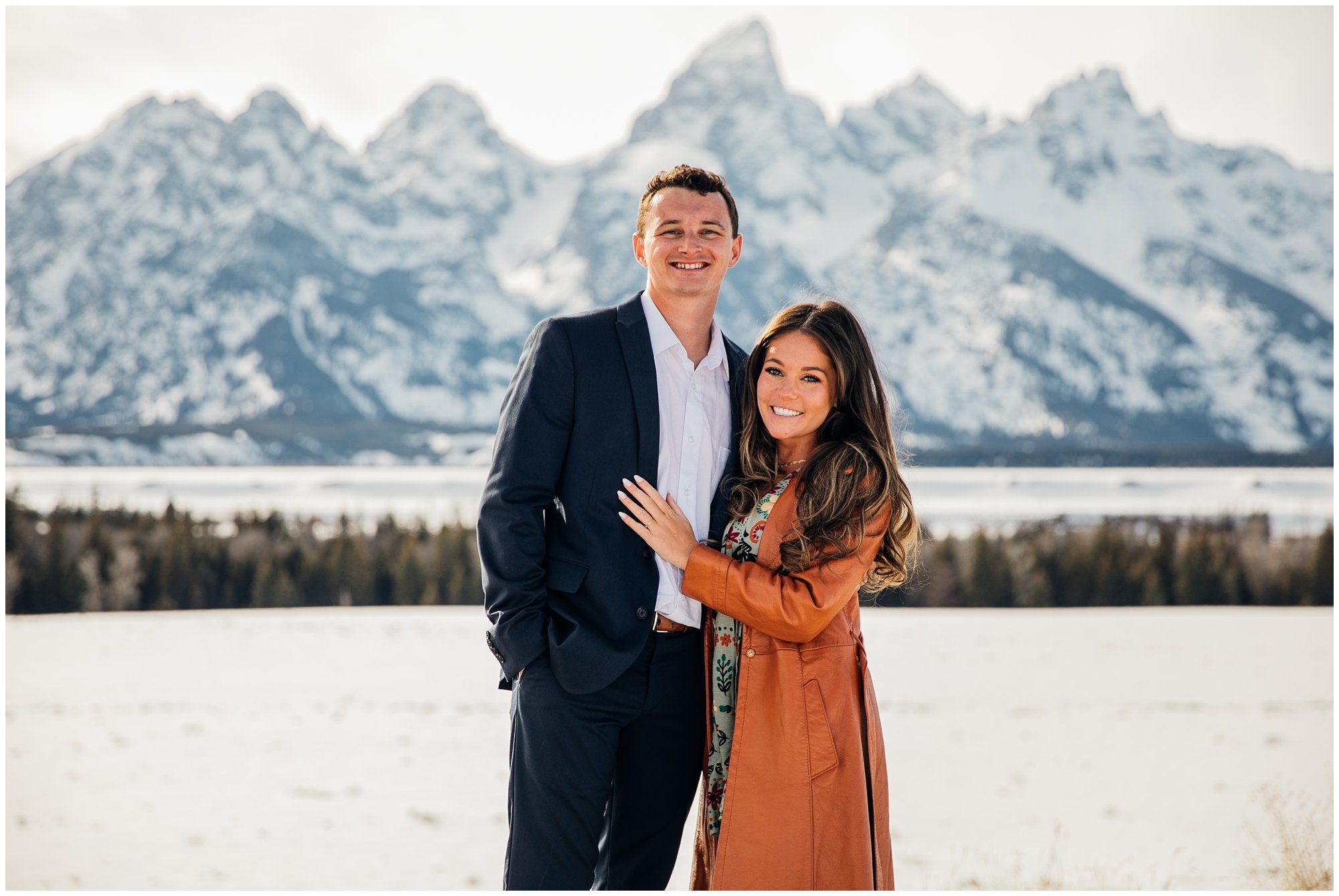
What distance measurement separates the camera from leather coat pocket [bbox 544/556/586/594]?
7.98 feet

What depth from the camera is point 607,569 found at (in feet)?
8.04

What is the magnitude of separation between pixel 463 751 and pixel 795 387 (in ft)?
13.8

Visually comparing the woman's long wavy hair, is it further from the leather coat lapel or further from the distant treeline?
the distant treeline

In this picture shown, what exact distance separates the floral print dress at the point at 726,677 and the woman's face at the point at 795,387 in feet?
0.42

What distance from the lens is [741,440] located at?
2.57 metres

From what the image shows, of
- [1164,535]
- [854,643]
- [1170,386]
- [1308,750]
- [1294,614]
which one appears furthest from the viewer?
[1170,386]

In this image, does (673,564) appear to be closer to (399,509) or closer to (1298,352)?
(399,509)

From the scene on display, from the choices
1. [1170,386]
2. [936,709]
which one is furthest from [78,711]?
[1170,386]

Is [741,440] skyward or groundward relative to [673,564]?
skyward

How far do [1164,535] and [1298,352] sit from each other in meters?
192

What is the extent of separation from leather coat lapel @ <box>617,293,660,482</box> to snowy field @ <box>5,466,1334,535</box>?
15197mm

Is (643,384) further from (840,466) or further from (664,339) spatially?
(840,466)

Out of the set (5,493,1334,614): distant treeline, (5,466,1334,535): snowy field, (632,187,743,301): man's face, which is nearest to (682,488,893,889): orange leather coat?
(632,187,743,301): man's face

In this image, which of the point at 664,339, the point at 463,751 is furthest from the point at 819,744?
the point at 463,751
